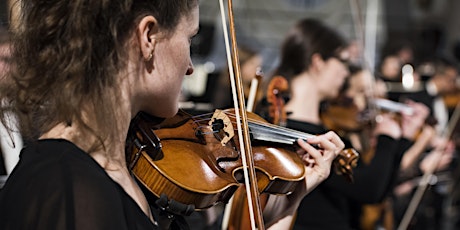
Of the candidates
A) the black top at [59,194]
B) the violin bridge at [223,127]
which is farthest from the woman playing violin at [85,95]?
the violin bridge at [223,127]

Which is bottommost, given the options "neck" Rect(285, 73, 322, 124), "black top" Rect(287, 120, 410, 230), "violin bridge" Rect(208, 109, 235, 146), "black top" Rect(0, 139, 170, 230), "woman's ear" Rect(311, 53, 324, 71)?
"black top" Rect(287, 120, 410, 230)

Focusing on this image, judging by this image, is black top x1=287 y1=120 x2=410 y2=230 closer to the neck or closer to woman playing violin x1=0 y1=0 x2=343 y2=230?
the neck

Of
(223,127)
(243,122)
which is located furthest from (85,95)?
(223,127)

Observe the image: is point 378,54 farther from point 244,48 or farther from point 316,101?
point 316,101

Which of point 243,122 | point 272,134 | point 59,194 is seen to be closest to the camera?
point 59,194

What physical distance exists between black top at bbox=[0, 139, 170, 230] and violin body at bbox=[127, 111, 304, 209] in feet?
0.84

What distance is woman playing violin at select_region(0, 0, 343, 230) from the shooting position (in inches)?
39.9

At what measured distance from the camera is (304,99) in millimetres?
2787

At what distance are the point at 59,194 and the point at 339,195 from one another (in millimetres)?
1758

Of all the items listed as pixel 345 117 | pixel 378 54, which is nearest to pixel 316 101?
pixel 345 117

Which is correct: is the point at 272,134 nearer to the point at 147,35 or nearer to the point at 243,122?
the point at 243,122

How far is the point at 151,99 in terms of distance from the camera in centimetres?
120

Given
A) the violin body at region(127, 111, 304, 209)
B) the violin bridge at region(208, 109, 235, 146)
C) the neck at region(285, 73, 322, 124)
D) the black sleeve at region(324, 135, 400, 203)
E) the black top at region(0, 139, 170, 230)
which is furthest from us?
the neck at region(285, 73, 322, 124)

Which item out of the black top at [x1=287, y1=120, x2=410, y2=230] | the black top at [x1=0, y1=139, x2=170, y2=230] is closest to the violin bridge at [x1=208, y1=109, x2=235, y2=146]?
the black top at [x1=0, y1=139, x2=170, y2=230]
